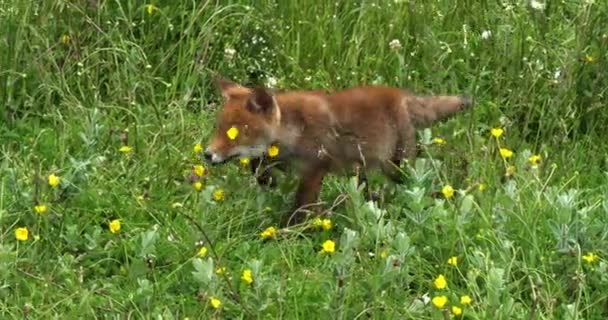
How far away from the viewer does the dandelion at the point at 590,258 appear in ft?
14.9

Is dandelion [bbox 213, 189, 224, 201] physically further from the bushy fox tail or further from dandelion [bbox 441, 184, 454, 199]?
the bushy fox tail

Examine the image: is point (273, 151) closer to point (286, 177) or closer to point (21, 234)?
point (286, 177)

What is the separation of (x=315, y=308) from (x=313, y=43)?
2.39 metres

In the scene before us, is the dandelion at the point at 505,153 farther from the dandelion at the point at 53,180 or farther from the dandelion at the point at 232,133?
the dandelion at the point at 53,180

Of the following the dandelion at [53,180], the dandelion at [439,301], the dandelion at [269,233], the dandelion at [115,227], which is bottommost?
the dandelion at [269,233]

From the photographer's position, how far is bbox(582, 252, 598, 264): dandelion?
14.9 feet

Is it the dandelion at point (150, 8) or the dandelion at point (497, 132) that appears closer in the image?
the dandelion at point (497, 132)

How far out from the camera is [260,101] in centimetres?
538

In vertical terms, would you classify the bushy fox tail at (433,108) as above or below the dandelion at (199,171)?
below

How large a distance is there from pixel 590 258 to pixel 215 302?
4.14 feet

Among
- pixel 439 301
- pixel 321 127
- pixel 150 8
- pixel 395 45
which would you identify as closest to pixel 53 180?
pixel 321 127

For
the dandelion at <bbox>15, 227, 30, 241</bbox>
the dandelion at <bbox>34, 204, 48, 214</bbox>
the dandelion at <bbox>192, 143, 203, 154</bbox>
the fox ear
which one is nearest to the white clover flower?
the dandelion at <bbox>192, 143, 203, 154</bbox>

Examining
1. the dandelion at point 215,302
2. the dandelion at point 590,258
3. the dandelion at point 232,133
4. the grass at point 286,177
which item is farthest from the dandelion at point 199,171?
the dandelion at point 590,258

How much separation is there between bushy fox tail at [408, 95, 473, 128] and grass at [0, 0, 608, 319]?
63mm
